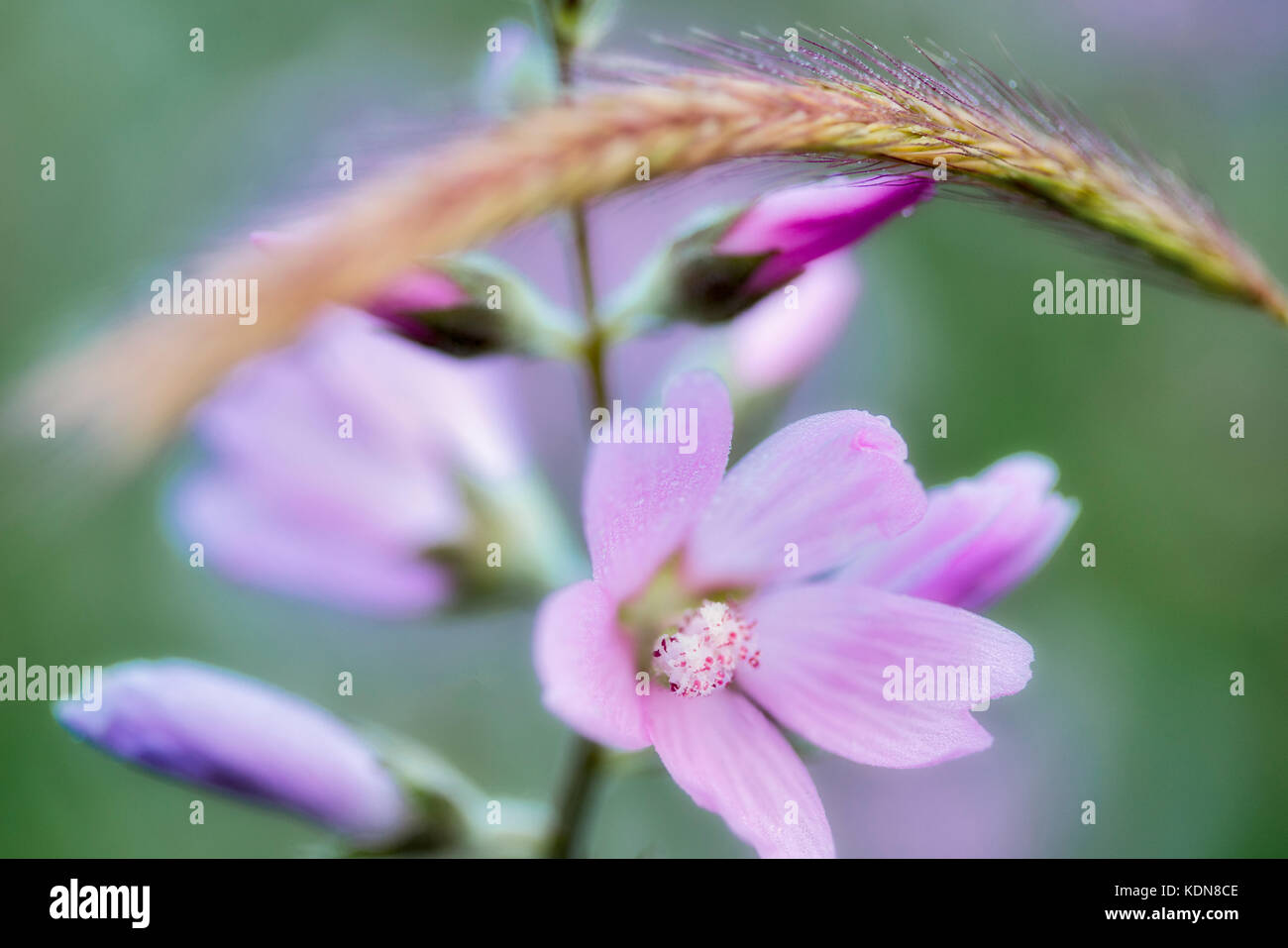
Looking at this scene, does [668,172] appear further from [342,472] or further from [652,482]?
[342,472]

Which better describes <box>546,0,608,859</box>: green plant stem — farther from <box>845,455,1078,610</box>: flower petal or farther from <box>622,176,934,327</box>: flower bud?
<box>845,455,1078,610</box>: flower petal

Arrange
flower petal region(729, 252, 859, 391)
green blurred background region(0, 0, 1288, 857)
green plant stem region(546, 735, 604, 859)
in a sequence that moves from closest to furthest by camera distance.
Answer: green plant stem region(546, 735, 604, 859) < flower petal region(729, 252, 859, 391) < green blurred background region(0, 0, 1288, 857)

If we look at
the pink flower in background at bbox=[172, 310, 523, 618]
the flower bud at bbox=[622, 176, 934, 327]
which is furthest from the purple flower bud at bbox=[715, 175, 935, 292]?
the pink flower in background at bbox=[172, 310, 523, 618]

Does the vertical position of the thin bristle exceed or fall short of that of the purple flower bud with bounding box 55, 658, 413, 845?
it exceeds it

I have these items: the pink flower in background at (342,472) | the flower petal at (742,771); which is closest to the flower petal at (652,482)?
the flower petal at (742,771)

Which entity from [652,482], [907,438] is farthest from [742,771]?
[907,438]

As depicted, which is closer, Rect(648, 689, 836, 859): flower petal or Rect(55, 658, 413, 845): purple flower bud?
Rect(648, 689, 836, 859): flower petal

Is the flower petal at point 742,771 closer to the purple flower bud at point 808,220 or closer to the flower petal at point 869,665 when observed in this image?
the flower petal at point 869,665
